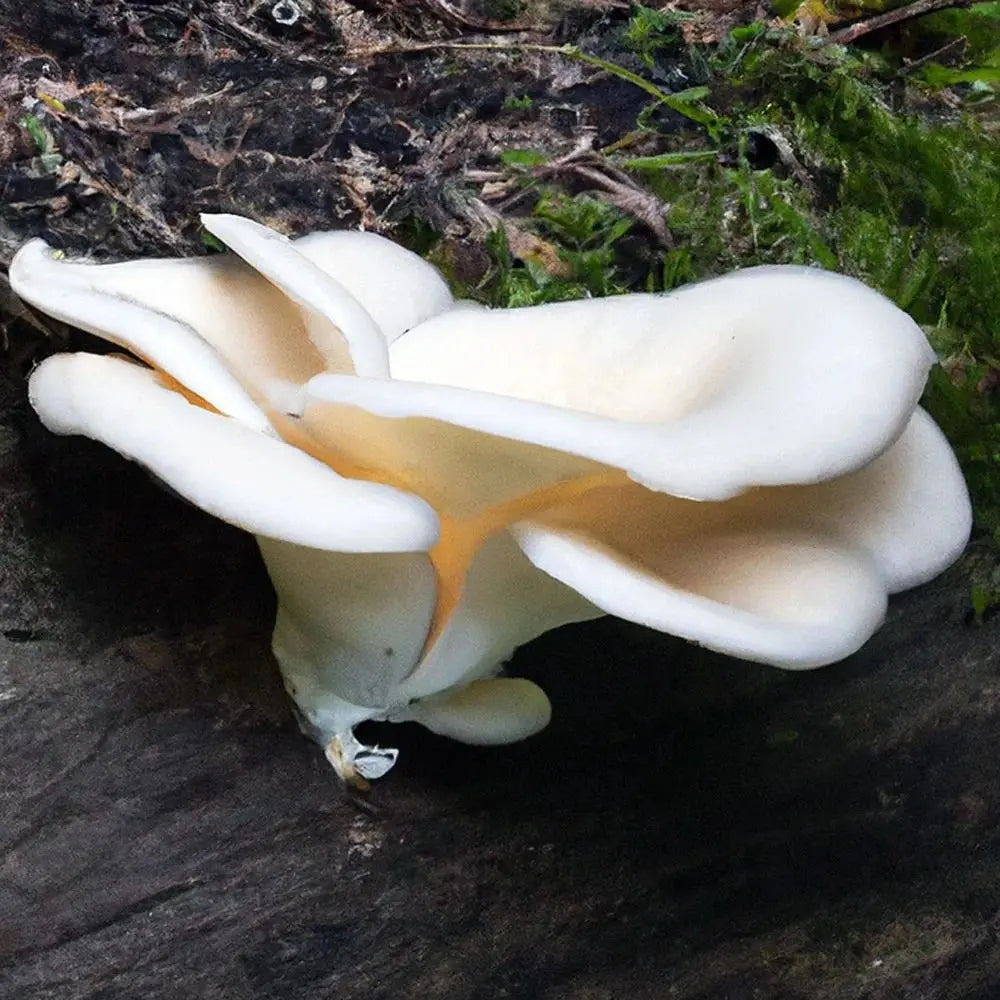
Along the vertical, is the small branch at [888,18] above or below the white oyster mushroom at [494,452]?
above

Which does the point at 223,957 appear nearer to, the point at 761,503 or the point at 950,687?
the point at 761,503

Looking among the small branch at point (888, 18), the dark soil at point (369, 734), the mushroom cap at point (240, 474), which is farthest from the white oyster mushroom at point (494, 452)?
the small branch at point (888, 18)

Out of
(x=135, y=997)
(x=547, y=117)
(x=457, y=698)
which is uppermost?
(x=547, y=117)

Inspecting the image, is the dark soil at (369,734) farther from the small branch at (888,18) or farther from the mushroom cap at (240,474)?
the small branch at (888,18)

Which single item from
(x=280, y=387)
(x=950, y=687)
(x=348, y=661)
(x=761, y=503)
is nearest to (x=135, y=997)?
(x=348, y=661)

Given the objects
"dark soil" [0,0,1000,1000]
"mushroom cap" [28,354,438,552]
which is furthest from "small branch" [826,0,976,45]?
"mushroom cap" [28,354,438,552]

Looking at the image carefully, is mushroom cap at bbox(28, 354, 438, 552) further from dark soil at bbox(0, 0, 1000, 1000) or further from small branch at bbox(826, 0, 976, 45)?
small branch at bbox(826, 0, 976, 45)
